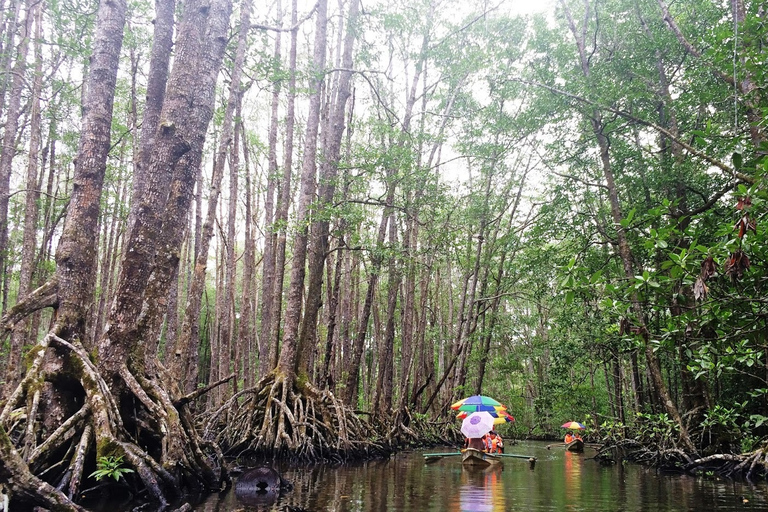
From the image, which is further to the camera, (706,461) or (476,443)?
(476,443)

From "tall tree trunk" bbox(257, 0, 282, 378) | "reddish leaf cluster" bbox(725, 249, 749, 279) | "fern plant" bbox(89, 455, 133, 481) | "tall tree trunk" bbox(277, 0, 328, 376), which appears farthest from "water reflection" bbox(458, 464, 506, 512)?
"tall tree trunk" bbox(257, 0, 282, 378)

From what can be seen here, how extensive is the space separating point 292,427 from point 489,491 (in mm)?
3893

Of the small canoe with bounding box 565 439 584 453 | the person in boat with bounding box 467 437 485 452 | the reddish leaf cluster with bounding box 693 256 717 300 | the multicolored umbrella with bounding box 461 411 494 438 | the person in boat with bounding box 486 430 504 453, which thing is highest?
the reddish leaf cluster with bounding box 693 256 717 300

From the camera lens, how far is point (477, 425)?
36.7 feet

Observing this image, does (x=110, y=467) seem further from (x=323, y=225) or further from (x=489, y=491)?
(x=323, y=225)

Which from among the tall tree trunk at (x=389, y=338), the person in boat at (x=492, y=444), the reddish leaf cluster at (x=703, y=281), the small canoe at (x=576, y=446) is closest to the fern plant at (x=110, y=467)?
the reddish leaf cluster at (x=703, y=281)

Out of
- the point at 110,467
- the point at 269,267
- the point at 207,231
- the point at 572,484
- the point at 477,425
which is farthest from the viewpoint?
the point at 269,267

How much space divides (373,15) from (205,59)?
17.2 ft

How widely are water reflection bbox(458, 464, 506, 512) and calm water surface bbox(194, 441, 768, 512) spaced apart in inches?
0.4

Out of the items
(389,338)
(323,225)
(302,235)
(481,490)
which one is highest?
(323,225)

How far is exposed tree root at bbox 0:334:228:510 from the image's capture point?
13.7 feet

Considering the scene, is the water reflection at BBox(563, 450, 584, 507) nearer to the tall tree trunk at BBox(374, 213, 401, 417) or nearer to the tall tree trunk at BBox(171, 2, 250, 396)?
the tall tree trunk at BBox(374, 213, 401, 417)

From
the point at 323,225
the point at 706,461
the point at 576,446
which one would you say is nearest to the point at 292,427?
the point at 323,225

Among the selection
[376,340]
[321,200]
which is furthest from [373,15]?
[376,340]
